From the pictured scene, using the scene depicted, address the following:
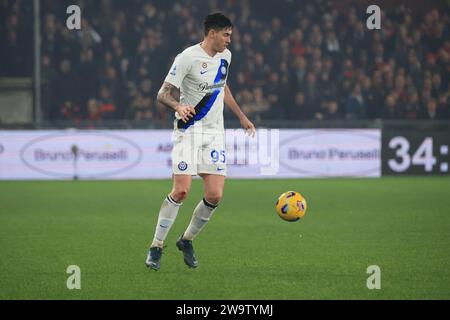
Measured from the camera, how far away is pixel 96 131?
18.3m

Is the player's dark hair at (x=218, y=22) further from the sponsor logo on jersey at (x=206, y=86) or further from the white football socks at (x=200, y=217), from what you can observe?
the white football socks at (x=200, y=217)

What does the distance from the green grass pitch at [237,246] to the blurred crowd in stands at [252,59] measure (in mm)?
4441

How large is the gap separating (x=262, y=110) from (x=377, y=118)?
263cm

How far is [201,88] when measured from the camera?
7.83 meters

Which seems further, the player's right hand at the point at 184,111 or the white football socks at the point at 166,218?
the white football socks at the point at 166,218

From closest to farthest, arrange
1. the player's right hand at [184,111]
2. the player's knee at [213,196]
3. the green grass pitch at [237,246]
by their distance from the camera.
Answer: the green grass pitch at [237,246] < the player's right hand at [184,111] < the player's knee at [213,196]

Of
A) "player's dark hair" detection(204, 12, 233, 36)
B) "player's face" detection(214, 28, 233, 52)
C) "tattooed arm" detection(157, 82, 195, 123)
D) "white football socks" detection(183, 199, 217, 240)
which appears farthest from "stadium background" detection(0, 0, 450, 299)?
"player's dark hair" detection(204, 12, 233, 36)

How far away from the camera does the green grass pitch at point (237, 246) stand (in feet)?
21.6

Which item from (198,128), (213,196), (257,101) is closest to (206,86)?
(198,128)

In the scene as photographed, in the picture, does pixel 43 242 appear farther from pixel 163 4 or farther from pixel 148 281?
pixel 163 4

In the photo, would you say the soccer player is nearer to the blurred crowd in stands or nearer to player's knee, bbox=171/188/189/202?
player's knee, bbox=171/188/189/202

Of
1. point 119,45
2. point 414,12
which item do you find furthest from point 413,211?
point 414,12

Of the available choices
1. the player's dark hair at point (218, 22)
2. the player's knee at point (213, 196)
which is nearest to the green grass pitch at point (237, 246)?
the player's knee at point (213, 196)

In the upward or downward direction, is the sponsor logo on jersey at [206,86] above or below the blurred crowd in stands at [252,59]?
below
